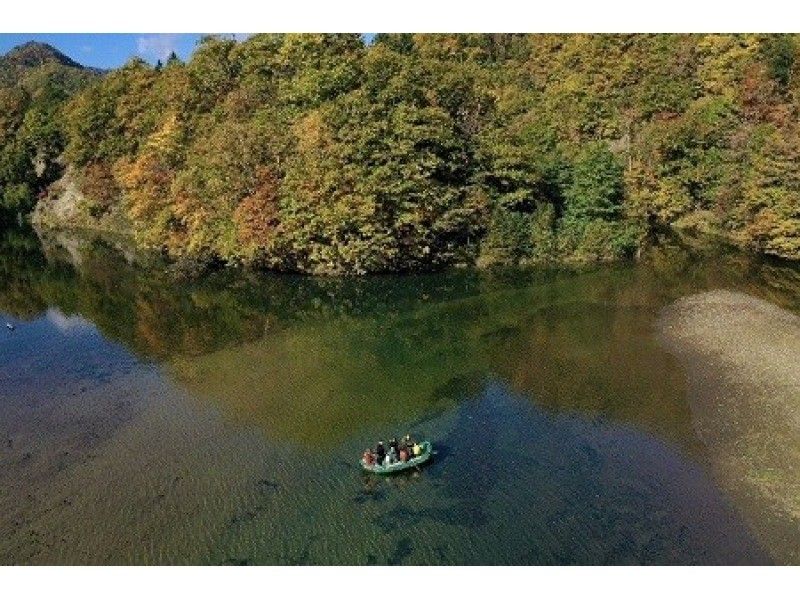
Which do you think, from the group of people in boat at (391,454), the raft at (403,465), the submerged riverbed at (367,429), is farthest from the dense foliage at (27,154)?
the raft at (403,465)

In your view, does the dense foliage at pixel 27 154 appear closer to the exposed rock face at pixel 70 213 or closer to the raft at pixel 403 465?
the exposed rock face at pixel 70 213

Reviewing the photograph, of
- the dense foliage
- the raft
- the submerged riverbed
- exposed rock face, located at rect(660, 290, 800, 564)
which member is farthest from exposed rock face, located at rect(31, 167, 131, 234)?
the raft

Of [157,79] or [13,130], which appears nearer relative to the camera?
[157,79]

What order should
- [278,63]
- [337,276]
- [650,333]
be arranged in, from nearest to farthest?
1. [650,333]
2. [337,276]
3. [278,63]

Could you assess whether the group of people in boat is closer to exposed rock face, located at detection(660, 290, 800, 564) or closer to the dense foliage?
exposed rock face, located at detection(660, 290, 800, 564)

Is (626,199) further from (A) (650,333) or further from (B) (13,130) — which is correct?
(B) (13,130)

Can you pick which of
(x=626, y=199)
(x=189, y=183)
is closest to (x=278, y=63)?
(x=189, y=183)
